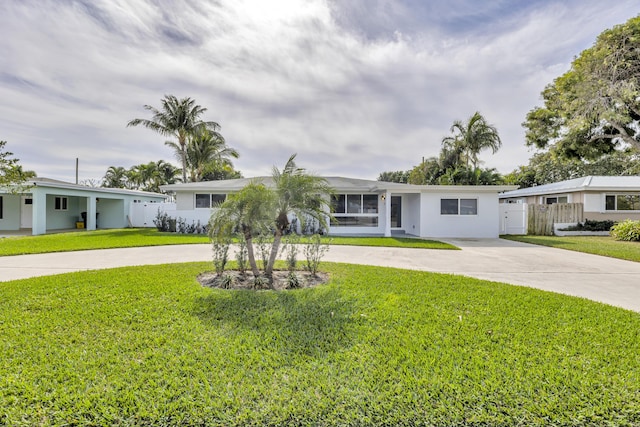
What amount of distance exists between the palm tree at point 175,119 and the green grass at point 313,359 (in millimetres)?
19659

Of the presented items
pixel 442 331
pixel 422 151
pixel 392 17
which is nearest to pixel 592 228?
pixel 422 151

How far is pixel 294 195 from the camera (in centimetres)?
582

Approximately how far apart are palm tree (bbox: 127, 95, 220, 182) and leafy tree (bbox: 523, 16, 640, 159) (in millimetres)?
22832

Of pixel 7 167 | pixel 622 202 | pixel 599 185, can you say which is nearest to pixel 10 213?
pixel 7 167

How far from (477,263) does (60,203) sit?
80.4 ft

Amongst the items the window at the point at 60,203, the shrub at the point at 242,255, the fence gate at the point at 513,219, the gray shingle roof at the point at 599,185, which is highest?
the gray shingle roof at the point at 599,185

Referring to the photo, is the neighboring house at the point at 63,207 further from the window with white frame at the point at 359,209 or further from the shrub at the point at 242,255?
the window with white frame at the point at 359,209

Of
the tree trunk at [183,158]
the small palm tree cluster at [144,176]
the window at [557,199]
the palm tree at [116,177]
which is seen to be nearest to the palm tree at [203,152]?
the tree trunk at [183,158]

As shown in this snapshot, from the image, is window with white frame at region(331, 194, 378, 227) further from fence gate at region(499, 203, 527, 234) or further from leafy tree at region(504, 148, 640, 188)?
leafy tree at region(504, 148, 640, 188)

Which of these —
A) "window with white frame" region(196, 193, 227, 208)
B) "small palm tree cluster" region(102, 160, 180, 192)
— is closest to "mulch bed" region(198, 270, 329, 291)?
"window with white frame" region(196, 193, 227, 208)

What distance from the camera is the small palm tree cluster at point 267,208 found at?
226 inches

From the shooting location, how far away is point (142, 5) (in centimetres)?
832

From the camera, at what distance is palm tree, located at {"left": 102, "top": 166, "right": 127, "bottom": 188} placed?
33.0m

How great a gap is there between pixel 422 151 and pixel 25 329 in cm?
2561
